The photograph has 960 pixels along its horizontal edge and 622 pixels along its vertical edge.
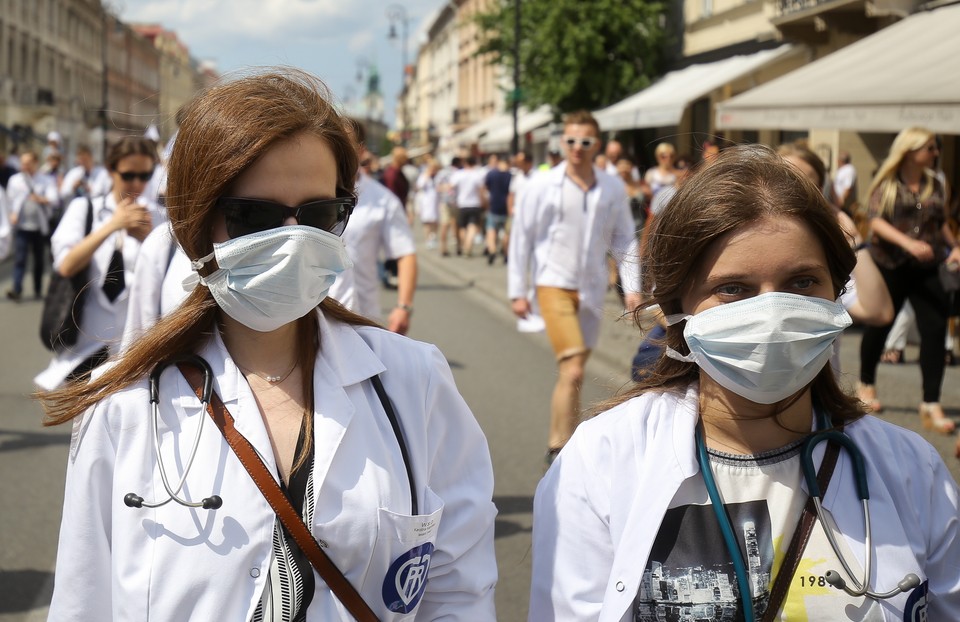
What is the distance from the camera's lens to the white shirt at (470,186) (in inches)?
951

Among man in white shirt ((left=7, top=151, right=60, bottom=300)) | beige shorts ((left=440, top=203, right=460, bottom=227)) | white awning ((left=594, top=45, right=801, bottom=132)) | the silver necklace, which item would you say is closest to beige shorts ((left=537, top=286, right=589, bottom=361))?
the silver necklace

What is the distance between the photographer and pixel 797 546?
2.08 metres

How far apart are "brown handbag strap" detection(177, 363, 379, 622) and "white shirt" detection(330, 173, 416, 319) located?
439 cm

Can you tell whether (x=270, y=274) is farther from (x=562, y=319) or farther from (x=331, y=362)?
(x=562, y=319)

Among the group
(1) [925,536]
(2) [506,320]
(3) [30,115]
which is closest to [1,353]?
(2) [506,320]

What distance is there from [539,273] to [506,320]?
7.46 m

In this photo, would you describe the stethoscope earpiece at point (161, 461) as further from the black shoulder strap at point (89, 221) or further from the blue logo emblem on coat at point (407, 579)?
the black shoulder strap at point (89, 221)

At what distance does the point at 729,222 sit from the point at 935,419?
6.36m

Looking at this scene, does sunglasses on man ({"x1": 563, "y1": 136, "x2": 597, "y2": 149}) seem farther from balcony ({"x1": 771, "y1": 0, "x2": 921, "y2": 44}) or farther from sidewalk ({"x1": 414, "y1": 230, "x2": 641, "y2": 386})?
balcony ({"x1": 771, "y1": 0, "x2": 921, "y2": 44})

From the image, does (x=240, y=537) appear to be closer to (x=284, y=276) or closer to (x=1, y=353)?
(x=284, y=276)

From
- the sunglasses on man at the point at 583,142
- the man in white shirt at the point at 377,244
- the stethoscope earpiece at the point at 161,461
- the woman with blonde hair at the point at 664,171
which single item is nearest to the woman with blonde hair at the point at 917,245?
the sunglasses on man at the point at 583,142

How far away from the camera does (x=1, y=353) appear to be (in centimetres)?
1214

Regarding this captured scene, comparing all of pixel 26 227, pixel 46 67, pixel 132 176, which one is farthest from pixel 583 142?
pixel 46 67

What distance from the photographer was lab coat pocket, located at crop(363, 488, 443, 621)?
218 centimetres
